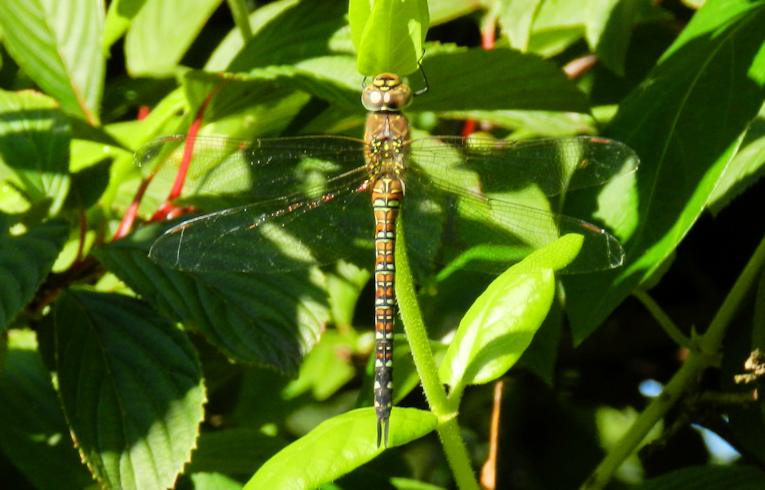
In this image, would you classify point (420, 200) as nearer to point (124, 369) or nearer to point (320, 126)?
point (320, 126)

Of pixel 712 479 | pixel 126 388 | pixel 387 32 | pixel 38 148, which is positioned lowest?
pixel 712 479

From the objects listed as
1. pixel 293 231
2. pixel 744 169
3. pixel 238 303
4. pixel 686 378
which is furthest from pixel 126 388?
pixel 744 169

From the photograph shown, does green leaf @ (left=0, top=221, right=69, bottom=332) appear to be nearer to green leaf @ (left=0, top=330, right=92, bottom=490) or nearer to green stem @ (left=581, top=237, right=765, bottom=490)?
green leaf @ (left=0, top=330, right=92, bottom=490)

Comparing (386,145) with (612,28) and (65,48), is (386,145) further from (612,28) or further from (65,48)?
(65,48)

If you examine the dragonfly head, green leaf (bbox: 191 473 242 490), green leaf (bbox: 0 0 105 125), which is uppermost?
the dragonfly head

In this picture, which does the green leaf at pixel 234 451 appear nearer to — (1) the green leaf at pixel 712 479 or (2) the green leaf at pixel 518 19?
(1) the green leaf at pixel 712 479

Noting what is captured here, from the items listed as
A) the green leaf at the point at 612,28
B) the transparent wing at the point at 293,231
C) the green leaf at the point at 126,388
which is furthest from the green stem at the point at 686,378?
the green leaf at the point at 126,388

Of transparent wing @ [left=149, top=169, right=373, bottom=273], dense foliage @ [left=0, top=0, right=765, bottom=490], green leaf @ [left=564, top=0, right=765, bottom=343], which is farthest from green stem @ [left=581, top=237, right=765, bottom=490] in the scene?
transparent wing @ [left=149, top=169, right=373, bottom=273]
